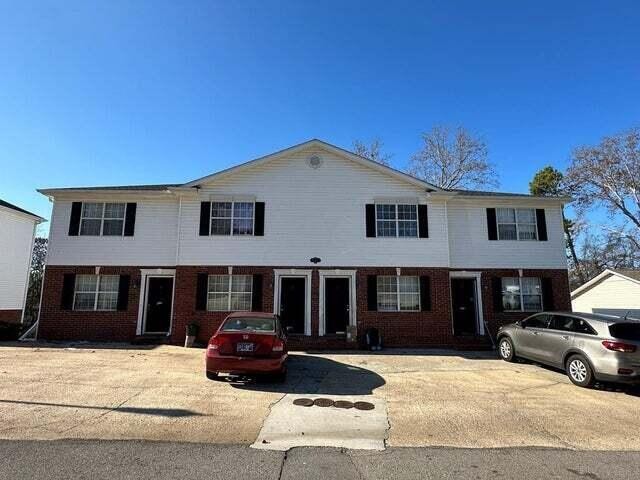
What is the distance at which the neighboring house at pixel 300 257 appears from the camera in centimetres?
1520

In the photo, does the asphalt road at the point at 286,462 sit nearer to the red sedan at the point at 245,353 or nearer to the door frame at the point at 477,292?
the red sedan at the point at 245,353

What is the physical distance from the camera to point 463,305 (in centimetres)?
1641

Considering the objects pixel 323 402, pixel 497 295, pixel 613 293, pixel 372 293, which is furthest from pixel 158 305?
pixel 613 293

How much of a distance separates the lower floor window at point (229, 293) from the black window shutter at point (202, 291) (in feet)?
0.42

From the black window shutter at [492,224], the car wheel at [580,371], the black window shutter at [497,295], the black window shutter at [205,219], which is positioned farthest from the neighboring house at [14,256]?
the car wheel at [580,371]

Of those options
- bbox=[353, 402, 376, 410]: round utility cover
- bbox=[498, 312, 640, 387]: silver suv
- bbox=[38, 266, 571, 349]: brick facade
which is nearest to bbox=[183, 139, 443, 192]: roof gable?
bbox=[38, 266, 571, 349]: brick facade

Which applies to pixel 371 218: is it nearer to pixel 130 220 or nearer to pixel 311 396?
pixel 311 396

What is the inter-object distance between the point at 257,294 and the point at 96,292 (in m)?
6.39

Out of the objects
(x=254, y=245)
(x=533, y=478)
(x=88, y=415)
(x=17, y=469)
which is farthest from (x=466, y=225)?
(x=17, y=469)

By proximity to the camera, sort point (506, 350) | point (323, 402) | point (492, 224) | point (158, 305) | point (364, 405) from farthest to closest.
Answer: point (492, 224) < point (158, 305) < point (506, 350) < point (323, 402) < point (364, 405)

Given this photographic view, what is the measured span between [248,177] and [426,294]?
835cm

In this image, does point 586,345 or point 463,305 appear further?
point 463,305

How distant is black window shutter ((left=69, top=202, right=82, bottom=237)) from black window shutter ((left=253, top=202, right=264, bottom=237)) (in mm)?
7107

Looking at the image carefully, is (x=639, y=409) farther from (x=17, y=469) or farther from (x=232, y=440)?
(x=17, y=469)
